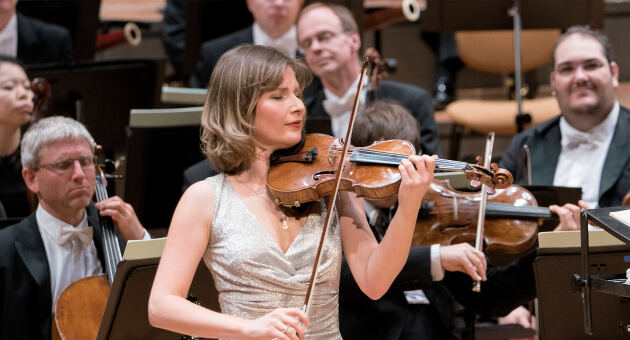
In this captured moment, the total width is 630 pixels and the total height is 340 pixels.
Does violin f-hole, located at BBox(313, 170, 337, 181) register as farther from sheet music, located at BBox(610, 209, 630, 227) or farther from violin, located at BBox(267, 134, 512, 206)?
sheet music, located at BBox(610, 209, 630, 227)

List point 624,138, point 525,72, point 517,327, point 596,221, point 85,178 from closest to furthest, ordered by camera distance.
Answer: point 596,221, point 85,178, point 517,327, point 624,138, point 525,72

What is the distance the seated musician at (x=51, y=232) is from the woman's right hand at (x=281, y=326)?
3.51 ft

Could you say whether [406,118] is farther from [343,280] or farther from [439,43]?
[439,43]

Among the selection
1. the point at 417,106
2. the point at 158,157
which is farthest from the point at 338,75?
the point at 158,157

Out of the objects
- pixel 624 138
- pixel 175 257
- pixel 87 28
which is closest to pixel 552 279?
pixel 175 257

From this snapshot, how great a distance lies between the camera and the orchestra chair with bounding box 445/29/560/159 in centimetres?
449

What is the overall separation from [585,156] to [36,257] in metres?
2.05

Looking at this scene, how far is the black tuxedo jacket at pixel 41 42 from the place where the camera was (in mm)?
4172

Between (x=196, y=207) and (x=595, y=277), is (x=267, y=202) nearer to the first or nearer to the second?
(x=196, y=207)

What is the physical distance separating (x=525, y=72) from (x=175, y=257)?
3.97 meters

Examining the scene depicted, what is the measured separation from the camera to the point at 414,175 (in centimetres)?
177

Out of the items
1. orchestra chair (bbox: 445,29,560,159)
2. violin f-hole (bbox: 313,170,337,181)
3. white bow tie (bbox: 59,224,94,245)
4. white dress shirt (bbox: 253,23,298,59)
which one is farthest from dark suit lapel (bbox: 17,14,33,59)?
violin f-hole (bbox: 313,170,337,181)

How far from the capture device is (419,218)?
2.54 metres

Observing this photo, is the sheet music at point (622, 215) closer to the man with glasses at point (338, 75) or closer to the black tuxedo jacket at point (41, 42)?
the man with glasses at point (338, 75)
